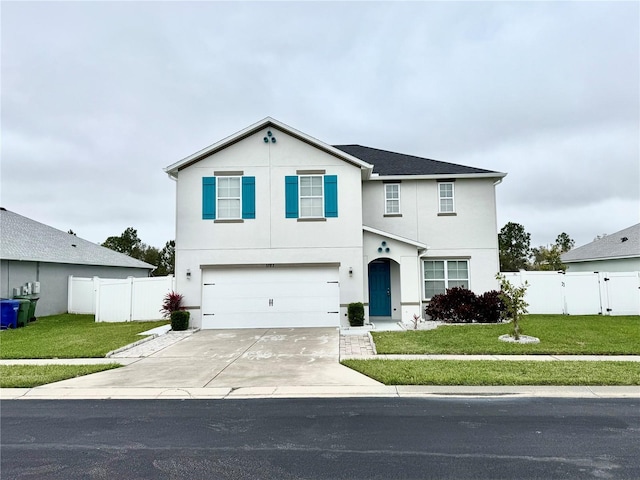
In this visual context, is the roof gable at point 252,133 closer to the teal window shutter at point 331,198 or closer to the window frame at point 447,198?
the teal window shutter at point 331,198

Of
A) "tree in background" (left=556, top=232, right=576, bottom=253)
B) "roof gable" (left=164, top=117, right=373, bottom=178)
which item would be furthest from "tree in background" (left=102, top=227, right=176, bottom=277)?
"tree in background" (left=556, top=232, right=576, bottom=253)

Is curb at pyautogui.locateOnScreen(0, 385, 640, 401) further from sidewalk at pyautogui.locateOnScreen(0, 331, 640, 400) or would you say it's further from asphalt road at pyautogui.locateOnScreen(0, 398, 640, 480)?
asphalt road at pyautogui.locateOnScreen(0, 398, 640, 480)

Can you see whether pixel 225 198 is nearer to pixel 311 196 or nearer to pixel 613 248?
pixel 311 196

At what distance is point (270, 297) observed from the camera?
15344mm

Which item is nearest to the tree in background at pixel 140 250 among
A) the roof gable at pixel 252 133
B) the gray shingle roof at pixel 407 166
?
the roof gable at pixel 252 133

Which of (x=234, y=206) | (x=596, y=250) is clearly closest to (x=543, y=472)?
(x=234, y=206)

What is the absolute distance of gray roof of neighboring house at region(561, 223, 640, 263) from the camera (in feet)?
71.4

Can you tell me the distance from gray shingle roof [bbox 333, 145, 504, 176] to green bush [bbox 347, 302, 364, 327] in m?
6.37

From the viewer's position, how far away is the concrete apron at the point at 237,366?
25.7ft

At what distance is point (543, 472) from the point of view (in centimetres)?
405

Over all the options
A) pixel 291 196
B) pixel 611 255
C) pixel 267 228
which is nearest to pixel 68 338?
pixel 267 228

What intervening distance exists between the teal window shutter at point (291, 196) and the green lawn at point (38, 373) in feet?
26.5

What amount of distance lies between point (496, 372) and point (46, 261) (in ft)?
68.9

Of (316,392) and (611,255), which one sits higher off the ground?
(611,255)
